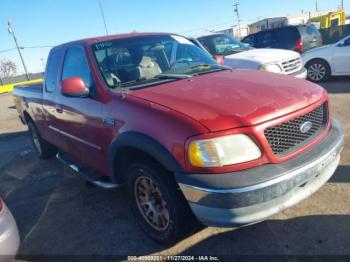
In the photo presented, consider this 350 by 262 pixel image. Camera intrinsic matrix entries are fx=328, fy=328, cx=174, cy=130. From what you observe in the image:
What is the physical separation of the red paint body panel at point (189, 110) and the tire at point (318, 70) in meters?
7.11

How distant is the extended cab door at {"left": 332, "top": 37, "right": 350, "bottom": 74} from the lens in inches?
365

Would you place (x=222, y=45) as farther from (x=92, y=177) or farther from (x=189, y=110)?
(x=189, y=110)

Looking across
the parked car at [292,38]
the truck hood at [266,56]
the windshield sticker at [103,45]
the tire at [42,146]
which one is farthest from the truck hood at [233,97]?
the parked car at [292,38]

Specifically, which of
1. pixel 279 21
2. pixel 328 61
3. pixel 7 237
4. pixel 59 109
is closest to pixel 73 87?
pixel 59 109

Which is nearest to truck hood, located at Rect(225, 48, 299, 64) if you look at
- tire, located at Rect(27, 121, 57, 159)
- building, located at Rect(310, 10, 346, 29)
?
tire, located at Rect(27, 121, 57, 159)

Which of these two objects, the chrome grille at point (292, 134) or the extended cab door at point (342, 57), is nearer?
the chrome grille at point (292, 134)

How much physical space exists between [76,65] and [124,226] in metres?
1.97

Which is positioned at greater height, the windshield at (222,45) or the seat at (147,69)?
the seat at (147,69)

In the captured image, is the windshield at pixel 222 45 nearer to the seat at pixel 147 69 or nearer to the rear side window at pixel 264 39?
the rear side window at pixel 264 39

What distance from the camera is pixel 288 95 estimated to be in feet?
9.16

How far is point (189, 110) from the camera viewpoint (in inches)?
101

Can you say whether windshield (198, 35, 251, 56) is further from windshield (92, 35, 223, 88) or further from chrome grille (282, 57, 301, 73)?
windshield (92, 35, 223, 88)

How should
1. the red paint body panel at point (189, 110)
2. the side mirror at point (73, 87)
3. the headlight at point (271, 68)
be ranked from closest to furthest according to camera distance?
the red paint body panel at point (189, 110) → the side mirror at point (73, 87) → the headlight at point (271, 68)

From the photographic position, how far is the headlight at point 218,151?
238 centimetres
